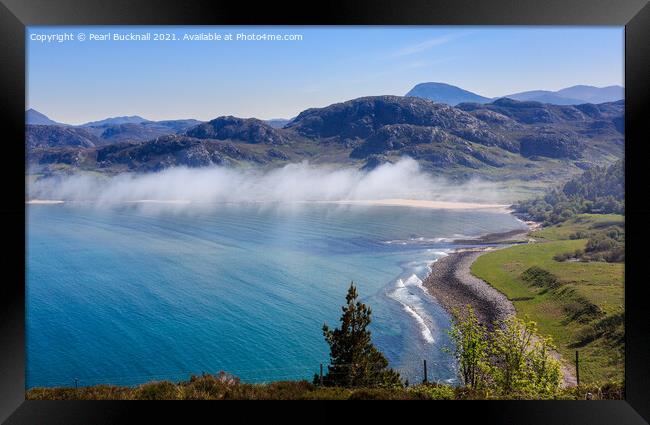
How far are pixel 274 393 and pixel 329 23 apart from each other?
15.1 ft

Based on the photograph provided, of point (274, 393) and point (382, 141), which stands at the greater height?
point (382, 141)

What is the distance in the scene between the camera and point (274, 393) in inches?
250

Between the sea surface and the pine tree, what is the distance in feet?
10.4

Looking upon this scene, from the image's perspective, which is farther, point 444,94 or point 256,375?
point 444,94

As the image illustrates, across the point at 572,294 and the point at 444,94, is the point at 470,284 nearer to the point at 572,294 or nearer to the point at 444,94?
the point at 572,294

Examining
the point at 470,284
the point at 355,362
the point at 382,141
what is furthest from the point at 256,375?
the point at 382,141

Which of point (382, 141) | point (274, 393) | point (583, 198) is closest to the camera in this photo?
point (274, 393)

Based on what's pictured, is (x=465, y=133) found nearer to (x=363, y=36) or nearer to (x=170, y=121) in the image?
(x=363, y=36)

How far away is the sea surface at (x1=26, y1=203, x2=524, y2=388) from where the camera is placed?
43.2 feet

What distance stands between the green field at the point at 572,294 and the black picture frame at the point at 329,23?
5.63 metres

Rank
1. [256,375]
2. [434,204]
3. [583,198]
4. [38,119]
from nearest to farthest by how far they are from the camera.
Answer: [38,119], [256,375], [583,198], [434,204]

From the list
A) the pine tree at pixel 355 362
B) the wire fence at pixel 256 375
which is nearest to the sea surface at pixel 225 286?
the wire fence at pixel 256 375

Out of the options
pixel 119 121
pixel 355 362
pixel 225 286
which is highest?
pixel 119 121

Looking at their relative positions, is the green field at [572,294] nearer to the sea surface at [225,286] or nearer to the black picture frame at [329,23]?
the sea surface at [225,286]
